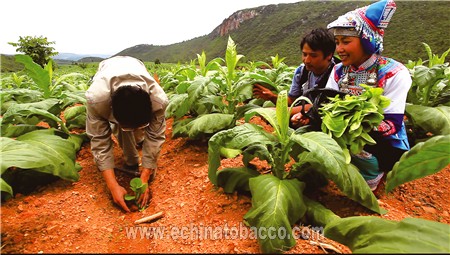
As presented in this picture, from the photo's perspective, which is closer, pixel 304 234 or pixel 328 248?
pixel 328 248

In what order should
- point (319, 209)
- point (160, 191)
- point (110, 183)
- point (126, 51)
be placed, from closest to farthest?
point (319, 209) < point (110, 183) < point (160, 191) < point (126, 51)

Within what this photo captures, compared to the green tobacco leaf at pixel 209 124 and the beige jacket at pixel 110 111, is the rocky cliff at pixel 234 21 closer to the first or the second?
the green tobacco leaf at pixel 209 124

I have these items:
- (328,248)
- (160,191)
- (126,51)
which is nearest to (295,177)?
(328,248)

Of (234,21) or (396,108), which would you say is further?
(234,21)

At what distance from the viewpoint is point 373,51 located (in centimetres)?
233

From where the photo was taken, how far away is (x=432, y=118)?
240cm

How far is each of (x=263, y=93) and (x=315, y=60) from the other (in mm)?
710

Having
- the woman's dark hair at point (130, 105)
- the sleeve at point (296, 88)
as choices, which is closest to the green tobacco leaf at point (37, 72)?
the woman's dark hair at point (130, 105)

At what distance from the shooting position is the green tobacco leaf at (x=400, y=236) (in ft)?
3.14

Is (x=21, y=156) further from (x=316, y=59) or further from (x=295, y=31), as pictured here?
(x=295, y=31)

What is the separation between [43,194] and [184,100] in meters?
1.49

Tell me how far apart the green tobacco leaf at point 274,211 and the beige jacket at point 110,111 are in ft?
3.66

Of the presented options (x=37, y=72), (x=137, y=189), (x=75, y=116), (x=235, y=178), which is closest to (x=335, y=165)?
(x=235, y=178)

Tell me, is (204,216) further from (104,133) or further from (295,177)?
(104,133)
